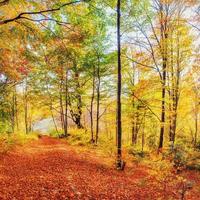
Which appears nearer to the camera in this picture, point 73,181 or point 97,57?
point 73,181

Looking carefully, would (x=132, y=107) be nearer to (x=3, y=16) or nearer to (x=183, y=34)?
(x=183, y=34)

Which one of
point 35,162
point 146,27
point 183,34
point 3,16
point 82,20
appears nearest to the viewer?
point 82,20

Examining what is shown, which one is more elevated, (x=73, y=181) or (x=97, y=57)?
(x=97, y=57)

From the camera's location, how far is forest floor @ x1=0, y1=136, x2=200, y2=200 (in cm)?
644

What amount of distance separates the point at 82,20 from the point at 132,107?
13862 mm

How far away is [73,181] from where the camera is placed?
7.80m

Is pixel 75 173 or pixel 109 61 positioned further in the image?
pixel 109 61

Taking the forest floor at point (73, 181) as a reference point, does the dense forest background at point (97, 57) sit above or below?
above

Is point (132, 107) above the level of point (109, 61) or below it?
below

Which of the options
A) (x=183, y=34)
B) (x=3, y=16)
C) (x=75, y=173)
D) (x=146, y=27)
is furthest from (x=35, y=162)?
(x=183, y=34)

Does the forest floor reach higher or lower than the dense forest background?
lower

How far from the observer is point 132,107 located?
2100 cm

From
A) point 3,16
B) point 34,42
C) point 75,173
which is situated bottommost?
point 75,173

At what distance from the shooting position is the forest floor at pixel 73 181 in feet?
21.1
